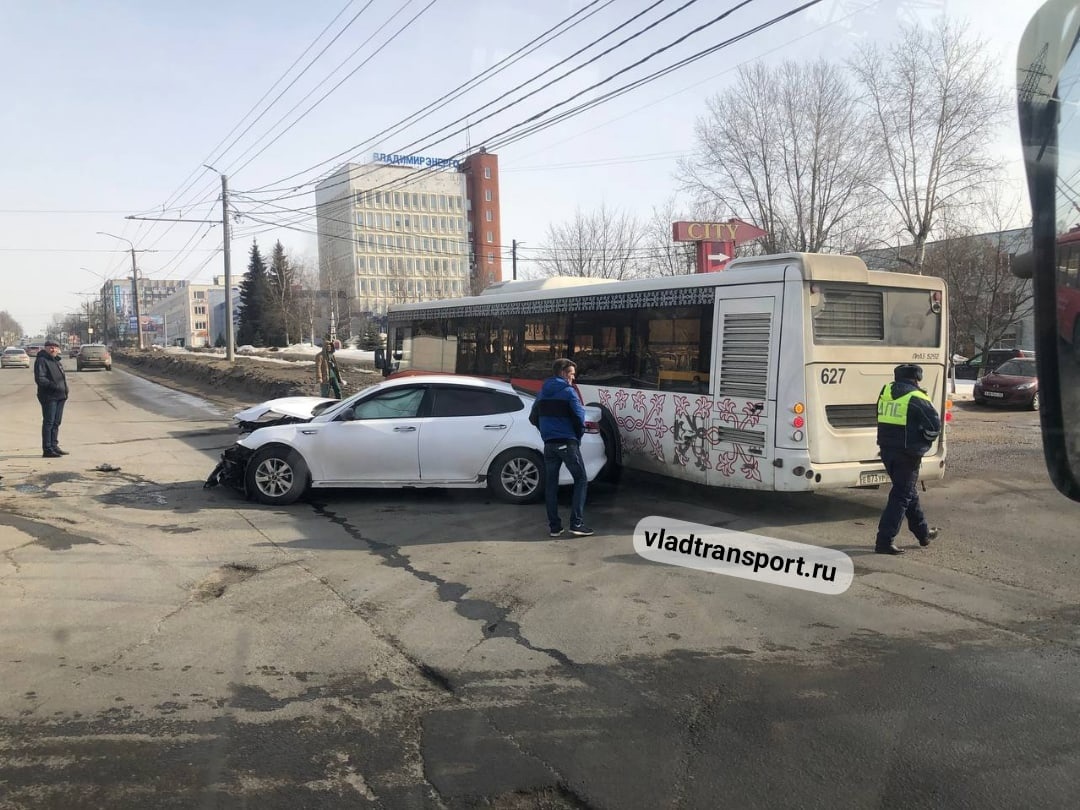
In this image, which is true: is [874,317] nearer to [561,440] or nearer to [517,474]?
[561,440]

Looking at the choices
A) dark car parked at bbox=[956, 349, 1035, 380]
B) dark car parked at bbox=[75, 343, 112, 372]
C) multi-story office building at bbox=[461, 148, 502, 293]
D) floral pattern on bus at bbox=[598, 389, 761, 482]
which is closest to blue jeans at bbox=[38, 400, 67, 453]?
floral pattern on bus at bbox=[598, 389, 761, 482]

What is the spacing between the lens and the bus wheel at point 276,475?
8.88 metres

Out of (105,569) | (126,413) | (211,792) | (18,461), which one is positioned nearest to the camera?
(211,792)

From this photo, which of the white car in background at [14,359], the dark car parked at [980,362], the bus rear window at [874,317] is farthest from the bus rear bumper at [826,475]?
the white car in background at [14,359]

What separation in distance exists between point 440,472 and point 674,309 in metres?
3.42

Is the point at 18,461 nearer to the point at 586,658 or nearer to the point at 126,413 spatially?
the point at 126,413

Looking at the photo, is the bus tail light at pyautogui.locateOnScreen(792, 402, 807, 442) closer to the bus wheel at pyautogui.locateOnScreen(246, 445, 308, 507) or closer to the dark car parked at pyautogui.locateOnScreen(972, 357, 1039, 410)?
the bus wheel at pyautogui.locateOnScreen(246, 445, 308, 507)

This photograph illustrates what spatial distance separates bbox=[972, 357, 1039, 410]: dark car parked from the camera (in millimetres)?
21031

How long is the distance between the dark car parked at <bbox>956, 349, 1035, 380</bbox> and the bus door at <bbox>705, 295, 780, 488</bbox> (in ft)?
71.9

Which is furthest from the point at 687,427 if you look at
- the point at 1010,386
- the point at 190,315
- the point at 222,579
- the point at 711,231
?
the point at 190,315

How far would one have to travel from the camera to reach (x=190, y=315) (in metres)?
119

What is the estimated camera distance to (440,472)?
904cm

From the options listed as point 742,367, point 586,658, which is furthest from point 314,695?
point 742,367

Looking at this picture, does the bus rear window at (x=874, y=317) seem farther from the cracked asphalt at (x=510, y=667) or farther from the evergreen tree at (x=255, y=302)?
the evergreen tree at (x=255, y=302)
